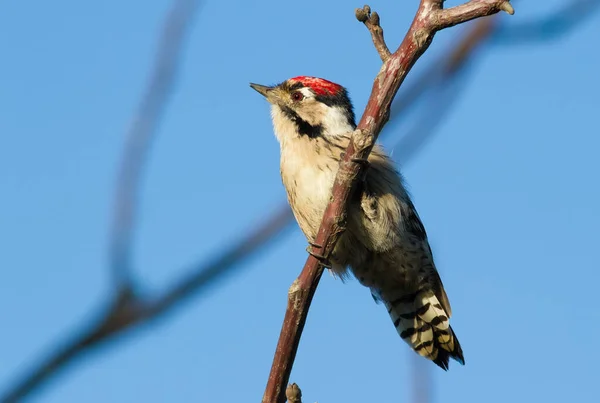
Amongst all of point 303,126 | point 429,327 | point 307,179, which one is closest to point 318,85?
point 303,126

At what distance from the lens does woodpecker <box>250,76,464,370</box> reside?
17.1ft

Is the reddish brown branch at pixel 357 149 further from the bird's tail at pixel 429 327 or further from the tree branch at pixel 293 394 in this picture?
the bird's tail at pixel 429 327

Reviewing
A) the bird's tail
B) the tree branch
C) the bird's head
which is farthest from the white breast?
the tree branch

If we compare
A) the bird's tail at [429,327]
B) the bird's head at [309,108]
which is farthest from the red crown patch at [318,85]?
the bird's tail at [429,327]

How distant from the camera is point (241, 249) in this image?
1.63 meters

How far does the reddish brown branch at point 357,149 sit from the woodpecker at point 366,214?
5.43 feet

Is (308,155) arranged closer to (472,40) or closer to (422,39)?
(422,39)

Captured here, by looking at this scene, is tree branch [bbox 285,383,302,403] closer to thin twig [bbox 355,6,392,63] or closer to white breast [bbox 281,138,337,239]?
thin twig [bbox 355,6,392,63]

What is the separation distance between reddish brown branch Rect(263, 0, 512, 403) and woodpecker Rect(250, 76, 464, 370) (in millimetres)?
1656

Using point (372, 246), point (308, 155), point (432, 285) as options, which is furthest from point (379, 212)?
point (432, 285)

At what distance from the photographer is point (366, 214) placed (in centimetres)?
498

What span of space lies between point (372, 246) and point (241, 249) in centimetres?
379

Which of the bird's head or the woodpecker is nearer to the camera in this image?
the woodpecker

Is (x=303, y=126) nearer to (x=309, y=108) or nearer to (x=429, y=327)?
(x=309, y=108)
